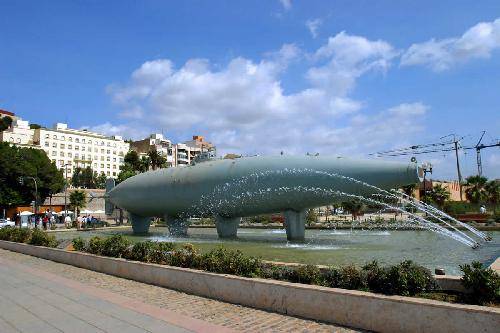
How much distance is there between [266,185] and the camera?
2145 cm

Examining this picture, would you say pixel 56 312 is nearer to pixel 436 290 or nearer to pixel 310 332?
pixel 310 332

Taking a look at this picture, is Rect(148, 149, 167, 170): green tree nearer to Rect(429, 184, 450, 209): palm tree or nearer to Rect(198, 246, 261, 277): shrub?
Rect(429, 184, 450, 209): palm tree

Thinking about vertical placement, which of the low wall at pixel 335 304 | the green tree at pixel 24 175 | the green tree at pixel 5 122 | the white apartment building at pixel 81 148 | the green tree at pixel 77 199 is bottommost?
the low wall at pixel 335 304

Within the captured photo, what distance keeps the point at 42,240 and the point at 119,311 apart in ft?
48.6

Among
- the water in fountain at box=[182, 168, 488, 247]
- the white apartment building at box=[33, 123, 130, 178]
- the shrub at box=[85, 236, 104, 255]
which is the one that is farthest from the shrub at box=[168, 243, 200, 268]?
the white apartment building at box=[33, 123, 130, 178]

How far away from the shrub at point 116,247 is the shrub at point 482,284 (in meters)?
11.1

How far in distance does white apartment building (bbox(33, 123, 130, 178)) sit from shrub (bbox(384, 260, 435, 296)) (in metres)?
135

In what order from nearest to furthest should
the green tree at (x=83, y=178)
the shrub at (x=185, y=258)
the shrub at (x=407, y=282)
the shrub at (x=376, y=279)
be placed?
the shrub at (x=407, y=282) → the shrub at (x=376, y=279) → the shrub at (x=185, y=258) → the green tree at (x=83, y=178)

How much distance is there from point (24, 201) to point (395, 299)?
3244 inches

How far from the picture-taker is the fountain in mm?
19516

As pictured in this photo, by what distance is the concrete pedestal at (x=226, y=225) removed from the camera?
82.6ft

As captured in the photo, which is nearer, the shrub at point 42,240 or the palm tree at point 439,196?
the shrub at point 42,240

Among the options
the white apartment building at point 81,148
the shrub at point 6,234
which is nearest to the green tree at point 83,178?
the white apartment building at point 81,148

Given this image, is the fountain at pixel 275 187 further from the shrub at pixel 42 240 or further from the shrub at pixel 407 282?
the shrub at pixel 407 282
